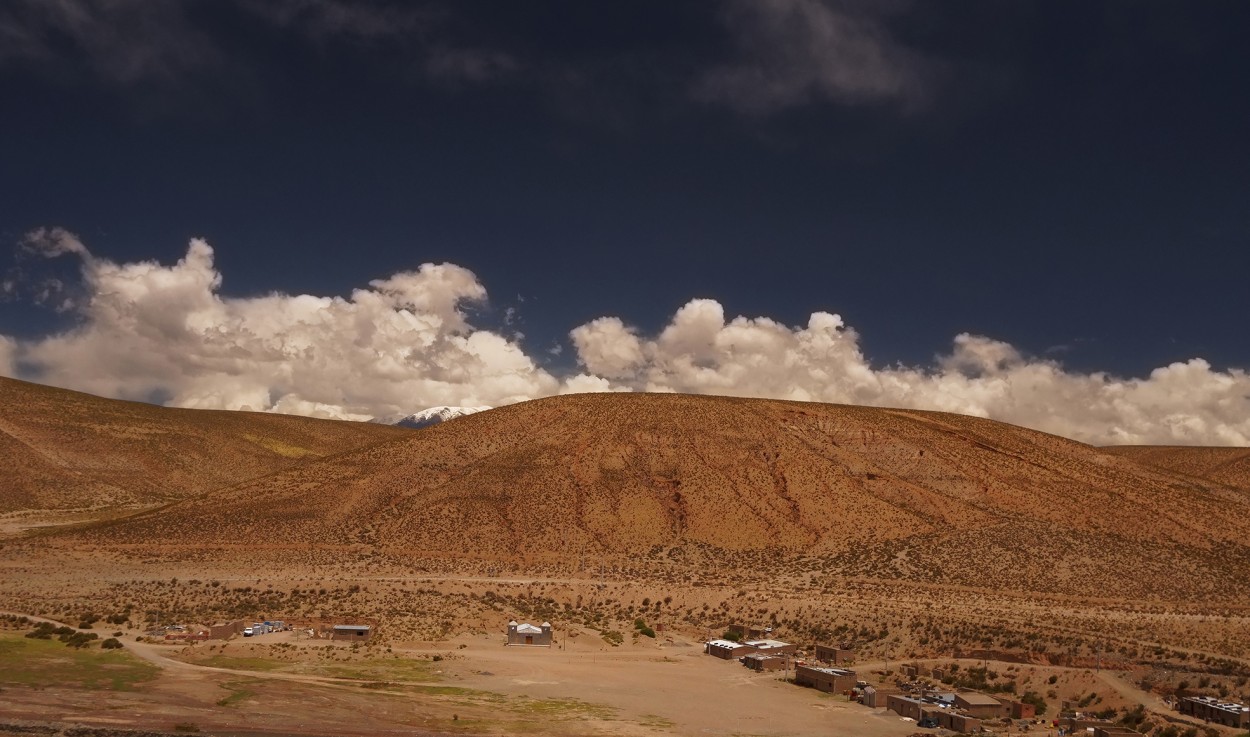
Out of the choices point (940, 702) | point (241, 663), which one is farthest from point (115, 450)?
point (940, 702)

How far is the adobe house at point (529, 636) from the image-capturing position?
46.4 meters

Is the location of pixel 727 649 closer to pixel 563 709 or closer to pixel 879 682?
pixel 879 682

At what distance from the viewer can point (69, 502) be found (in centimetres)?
10375

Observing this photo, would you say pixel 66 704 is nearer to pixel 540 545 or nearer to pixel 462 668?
pixel 462 668

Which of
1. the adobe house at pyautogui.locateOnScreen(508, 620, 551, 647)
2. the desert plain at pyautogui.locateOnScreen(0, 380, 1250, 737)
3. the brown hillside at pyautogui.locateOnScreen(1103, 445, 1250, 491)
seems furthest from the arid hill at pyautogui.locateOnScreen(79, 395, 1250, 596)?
the brown hillside at pyautogui.locateOnScreen(1103, 445, 1250, 491)

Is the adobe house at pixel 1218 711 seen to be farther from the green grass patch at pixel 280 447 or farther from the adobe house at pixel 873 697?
the green grass patch at pixel 280 447

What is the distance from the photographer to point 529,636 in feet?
152

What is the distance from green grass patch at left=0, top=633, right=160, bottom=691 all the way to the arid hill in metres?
30.6

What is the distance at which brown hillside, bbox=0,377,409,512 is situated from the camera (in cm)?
10750

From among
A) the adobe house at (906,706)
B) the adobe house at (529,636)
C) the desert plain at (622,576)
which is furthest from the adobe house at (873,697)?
the adobe house at (529,636)

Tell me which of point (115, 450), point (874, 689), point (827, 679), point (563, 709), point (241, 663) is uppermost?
point (115, 450)

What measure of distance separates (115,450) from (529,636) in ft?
330

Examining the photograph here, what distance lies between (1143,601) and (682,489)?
3651cm

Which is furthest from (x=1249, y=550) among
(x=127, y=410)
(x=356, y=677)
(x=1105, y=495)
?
(x=127, y=410)
